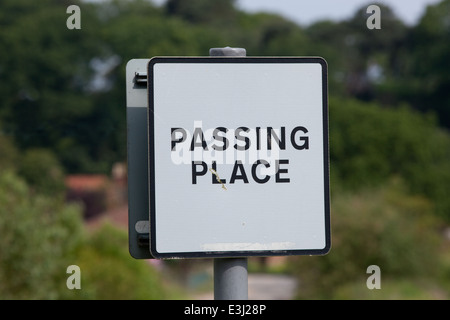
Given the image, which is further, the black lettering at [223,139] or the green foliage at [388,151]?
the green foliage at [388,151]

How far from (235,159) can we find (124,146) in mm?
65011

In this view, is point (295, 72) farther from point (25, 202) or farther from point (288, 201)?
point (25, 202)

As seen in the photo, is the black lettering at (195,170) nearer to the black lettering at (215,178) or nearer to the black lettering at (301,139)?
the black lettering at (215,178)

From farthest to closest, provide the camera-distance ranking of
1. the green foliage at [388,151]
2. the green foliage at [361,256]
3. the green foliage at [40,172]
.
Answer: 1. the green foliage at [388,151]
2. the green foliage at [40,172]
3. the green foliage at [361,256]

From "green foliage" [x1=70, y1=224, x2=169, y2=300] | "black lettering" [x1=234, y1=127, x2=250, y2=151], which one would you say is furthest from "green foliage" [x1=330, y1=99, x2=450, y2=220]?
"black lettering" [x1=234, y1=127, x2=250, y2=151]

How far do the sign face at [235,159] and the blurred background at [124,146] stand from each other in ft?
38.6

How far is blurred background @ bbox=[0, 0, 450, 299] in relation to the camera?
1984 cm

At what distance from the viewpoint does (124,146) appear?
68.3m

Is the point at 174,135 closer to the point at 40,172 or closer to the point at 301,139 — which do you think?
the point at 301,139

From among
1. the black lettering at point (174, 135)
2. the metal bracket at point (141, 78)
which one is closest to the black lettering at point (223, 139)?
the black lettering at point (174, 135)

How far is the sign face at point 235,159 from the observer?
12.2 feet

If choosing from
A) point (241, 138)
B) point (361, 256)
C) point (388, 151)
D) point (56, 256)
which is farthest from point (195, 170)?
point (388, 151)

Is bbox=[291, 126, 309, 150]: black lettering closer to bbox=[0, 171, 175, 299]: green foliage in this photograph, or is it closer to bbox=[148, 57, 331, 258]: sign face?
bbox=[148, 57, 331, 258]: sign face

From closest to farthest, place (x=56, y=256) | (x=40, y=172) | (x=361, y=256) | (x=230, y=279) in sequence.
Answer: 1. (x=230, y=279)
2. (x=56, y=256)
3. (x=361, y=256)
4. (x=40, y=172)
